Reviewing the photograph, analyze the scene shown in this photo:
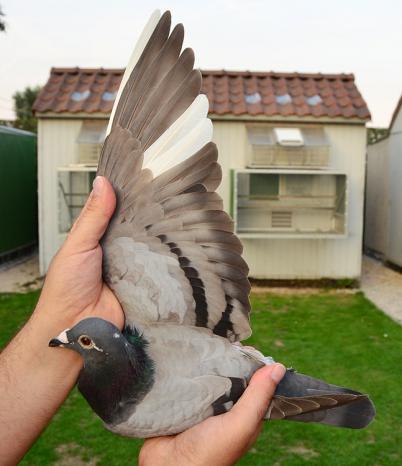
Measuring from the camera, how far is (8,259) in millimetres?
12578

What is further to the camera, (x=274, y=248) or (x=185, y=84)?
(x=274, y=248)

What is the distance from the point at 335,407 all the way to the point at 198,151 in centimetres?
91

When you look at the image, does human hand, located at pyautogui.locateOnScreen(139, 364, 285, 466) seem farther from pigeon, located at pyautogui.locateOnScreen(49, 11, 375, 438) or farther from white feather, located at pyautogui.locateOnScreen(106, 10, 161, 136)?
white feather, located at pyautogui.locateOnScreen(106, 10, 161, 136)

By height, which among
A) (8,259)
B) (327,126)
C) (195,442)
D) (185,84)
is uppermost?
(327,126)

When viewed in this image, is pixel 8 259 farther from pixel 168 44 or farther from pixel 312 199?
pixel 168 44

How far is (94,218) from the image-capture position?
1.68 m

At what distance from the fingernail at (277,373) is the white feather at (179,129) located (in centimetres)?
76

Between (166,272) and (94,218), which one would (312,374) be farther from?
(94,218)

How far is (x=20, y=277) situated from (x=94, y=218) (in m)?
9.73

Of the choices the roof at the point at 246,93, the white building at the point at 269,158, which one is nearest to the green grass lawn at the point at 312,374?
the white building at the point at 269,158

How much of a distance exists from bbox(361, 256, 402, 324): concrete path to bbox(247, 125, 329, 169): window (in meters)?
2.47

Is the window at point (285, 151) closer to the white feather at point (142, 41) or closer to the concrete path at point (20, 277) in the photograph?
the concrete path at point (20, 277)

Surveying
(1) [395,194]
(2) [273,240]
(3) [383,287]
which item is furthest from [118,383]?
(1) [395,194]

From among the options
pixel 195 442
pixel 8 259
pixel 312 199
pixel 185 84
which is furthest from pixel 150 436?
pixel 8 259
